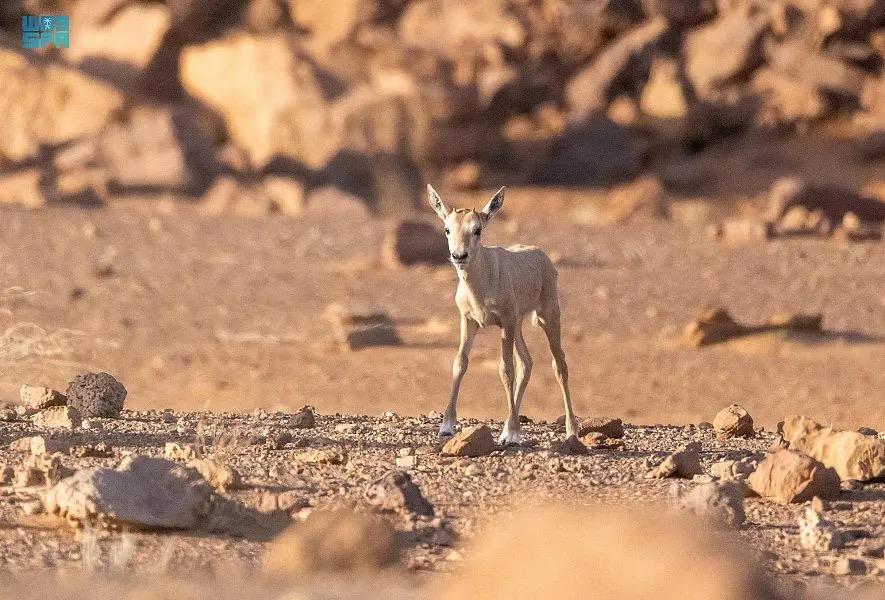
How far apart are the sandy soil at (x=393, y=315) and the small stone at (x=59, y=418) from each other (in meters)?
1.08

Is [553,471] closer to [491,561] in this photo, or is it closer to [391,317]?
[491,561]

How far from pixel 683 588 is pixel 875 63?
1194 inches

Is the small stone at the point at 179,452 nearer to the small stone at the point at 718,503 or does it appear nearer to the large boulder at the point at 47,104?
the small stone at the point at 718,503

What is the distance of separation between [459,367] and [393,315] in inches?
364

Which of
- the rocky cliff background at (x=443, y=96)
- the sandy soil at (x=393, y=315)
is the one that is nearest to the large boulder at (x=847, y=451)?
the sandy soil at (x=393, y=315)

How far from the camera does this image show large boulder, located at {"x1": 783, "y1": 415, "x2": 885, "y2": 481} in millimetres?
8188

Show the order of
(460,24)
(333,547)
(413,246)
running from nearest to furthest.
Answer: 1. (333,547)
2. (413,246)
3. (460,24)

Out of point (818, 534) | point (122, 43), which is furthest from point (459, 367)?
point (122, 43)

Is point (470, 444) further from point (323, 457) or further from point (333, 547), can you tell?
point (333, 547)

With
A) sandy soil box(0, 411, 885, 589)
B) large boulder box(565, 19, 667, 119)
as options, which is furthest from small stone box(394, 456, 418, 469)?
large boulder box(565, 19, 667, 119)

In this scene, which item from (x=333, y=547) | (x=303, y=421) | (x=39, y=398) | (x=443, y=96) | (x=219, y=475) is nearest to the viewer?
(x=333, y=547)

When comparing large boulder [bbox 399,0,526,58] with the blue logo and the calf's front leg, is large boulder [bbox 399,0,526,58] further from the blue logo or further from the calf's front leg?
the calf's front leg

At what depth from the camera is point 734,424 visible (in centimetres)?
1016

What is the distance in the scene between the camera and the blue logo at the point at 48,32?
99.9 feet
